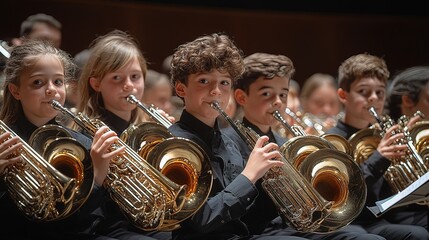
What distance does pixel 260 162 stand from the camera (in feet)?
7.90

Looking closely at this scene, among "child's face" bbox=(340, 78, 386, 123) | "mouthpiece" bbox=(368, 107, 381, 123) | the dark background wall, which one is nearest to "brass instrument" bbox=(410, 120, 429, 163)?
"mouthpiece" bbox=(368, 107, 381, 123)

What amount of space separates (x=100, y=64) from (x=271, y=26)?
382cm

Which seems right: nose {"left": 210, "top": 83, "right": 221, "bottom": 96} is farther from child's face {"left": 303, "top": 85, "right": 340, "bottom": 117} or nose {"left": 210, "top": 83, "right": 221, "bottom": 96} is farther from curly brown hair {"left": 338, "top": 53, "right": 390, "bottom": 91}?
child's face {"left": 303, "top": 85, "right": 340, "bottom": 117}

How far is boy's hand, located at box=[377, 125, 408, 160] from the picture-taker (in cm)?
296

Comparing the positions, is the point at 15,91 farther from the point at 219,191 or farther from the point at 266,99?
the point at 266,99

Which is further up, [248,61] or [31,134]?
[248,61]

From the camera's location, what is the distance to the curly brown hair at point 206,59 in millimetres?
2604

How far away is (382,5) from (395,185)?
3690mm

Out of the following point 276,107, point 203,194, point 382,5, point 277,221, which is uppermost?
point 382,5

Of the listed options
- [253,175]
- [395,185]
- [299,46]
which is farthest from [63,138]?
[299,46]

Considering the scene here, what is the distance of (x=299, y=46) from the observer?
6.71 m

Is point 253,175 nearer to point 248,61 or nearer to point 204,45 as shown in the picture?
point 204,45

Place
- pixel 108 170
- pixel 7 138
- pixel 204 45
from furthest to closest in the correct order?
pixel 204 45, pixel 108 170, pixel 7 138

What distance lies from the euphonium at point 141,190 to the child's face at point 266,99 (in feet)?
2.62
